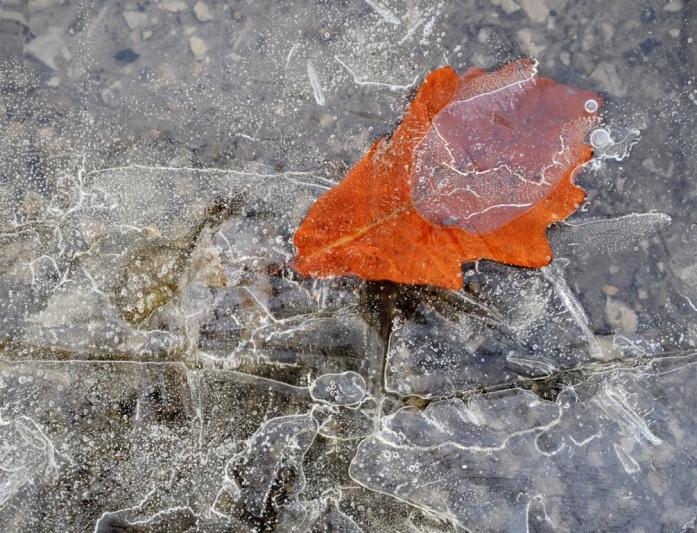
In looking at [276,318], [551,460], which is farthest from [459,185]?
[551,460]

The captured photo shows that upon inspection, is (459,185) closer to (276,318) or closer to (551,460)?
(276,318)

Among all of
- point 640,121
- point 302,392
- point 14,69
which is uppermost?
point 14,69

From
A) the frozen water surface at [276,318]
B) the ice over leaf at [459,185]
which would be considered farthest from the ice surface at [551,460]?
the ice over leaf at [459,185]

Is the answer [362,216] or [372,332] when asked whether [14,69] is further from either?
[372,332]

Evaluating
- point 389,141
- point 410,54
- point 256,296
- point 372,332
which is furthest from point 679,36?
point 256,296

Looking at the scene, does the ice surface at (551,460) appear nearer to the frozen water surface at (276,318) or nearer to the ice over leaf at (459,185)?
the frozen water surface at (276,318)

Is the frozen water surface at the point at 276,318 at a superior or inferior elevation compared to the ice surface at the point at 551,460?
superior
